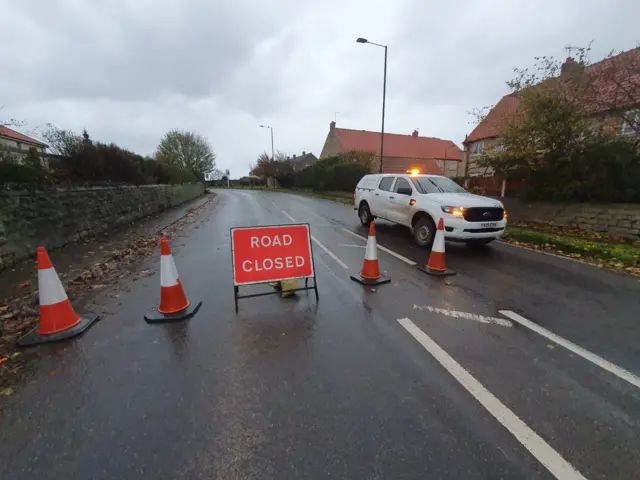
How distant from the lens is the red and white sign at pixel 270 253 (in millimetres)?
4246

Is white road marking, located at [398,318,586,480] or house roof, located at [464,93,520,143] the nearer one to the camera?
white road marking, located at [398,318,586,480]

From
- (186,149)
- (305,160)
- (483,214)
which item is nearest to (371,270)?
(483,214)

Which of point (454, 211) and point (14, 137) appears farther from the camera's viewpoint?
→ point (14, 137)

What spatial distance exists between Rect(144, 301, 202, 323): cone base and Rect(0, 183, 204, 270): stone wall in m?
3.87

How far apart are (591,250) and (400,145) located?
42.7 m

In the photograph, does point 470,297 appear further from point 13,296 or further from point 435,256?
point 13,296

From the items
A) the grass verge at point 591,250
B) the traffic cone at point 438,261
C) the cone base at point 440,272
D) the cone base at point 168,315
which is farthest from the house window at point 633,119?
the cone base at point 168,315

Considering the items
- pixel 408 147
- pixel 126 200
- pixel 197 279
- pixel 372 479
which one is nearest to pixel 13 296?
pixel 197 279

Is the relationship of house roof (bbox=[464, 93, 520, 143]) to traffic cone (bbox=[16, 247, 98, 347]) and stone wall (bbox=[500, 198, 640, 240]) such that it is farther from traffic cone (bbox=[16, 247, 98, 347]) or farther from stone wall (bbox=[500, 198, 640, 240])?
traffic cone (bbox=[16, 247, 98, 347])

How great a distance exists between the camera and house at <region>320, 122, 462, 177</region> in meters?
44.7

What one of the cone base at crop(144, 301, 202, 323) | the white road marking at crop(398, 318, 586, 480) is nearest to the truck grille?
the white road marking at crop(398, 318, 586, 480)

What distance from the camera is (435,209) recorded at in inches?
284

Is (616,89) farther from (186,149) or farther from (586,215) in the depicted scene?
(186,149)

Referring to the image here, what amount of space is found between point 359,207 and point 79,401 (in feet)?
32.8
